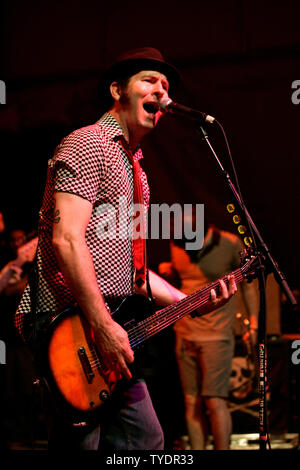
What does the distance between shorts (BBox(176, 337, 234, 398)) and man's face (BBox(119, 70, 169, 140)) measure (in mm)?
2488

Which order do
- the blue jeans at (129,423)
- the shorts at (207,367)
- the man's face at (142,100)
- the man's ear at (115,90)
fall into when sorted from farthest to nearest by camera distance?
the shorts at (207,367), the man's ear at (115,90), the man's face at (142,100), the blue jeans at (129,423)

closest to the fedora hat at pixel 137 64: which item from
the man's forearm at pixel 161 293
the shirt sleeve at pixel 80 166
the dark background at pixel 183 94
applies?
the shirt sleeve at pixel 80 166

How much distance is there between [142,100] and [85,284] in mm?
1048

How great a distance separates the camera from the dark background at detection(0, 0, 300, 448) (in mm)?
4684

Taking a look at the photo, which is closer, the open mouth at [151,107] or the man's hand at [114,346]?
the man's hand at [114,346]

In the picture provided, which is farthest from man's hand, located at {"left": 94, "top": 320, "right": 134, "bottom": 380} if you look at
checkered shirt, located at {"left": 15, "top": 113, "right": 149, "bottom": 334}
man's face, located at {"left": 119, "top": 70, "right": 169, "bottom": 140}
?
man's face, located at {"left": 119, "top": 70, "right": 169, "bottom": 140}

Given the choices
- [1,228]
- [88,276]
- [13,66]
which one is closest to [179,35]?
[13,66]

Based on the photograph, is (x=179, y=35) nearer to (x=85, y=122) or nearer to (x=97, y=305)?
(x=85, y=122)

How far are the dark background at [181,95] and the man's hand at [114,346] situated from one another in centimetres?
258

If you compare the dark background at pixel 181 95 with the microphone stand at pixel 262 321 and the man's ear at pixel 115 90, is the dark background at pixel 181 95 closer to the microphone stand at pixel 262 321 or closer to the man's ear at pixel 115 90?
the man's ear at pixel 115 90

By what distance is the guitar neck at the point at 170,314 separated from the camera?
94.7 inches

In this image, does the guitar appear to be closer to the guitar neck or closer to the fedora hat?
the guitar neck

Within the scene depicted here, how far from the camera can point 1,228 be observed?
5.07 meters

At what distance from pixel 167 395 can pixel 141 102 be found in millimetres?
3418
